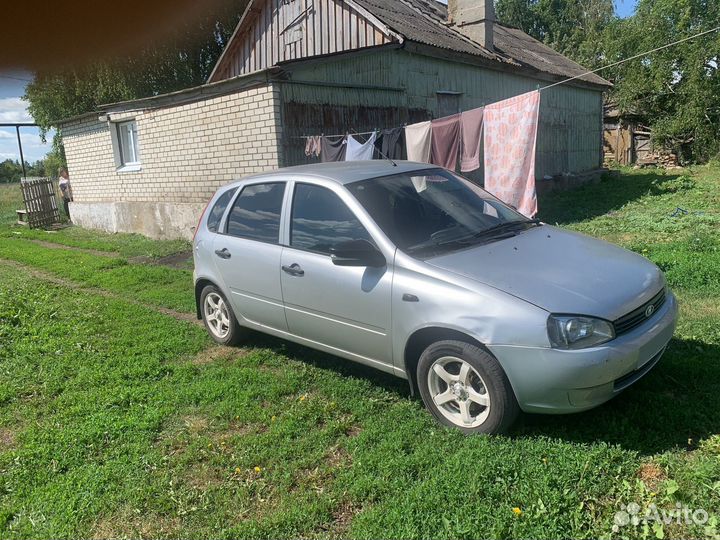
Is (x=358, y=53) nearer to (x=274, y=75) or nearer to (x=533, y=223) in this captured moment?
(x=274, y=75)

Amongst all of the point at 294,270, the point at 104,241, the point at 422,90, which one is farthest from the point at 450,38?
the point at 294,270

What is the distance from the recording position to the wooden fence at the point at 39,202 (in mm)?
15906

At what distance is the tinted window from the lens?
5.13 metres

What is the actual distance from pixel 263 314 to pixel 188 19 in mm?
19992

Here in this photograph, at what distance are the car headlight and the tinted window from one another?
3286 millimetres

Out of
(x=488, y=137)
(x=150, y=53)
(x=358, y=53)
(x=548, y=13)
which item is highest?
(x=548, y=13)

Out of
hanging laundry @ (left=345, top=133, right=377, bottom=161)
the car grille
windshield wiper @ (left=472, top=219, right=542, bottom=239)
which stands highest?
hanging laundry @ (left=345, top=133, right=377, bottom=161)

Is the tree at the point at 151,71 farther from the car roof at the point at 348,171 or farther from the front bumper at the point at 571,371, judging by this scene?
the front bumper at the point at 571,371

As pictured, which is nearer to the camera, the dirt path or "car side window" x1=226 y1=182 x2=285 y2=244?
"car side window" x1=226 y1=182 x2=285 y2=244

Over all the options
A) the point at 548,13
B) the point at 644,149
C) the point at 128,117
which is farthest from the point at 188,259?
the point at 548,13

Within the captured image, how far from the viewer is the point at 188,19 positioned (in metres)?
20.8

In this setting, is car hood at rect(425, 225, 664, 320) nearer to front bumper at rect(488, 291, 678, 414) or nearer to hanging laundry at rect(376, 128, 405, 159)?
front bumper at rect(488, 291, 678, 414)

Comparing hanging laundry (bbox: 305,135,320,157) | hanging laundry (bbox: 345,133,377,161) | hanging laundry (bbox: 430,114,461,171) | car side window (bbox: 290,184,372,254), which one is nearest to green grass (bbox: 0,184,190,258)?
hanging laundry (bbox: 305,135,320,157)

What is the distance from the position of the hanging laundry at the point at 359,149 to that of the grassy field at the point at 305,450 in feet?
14.1
